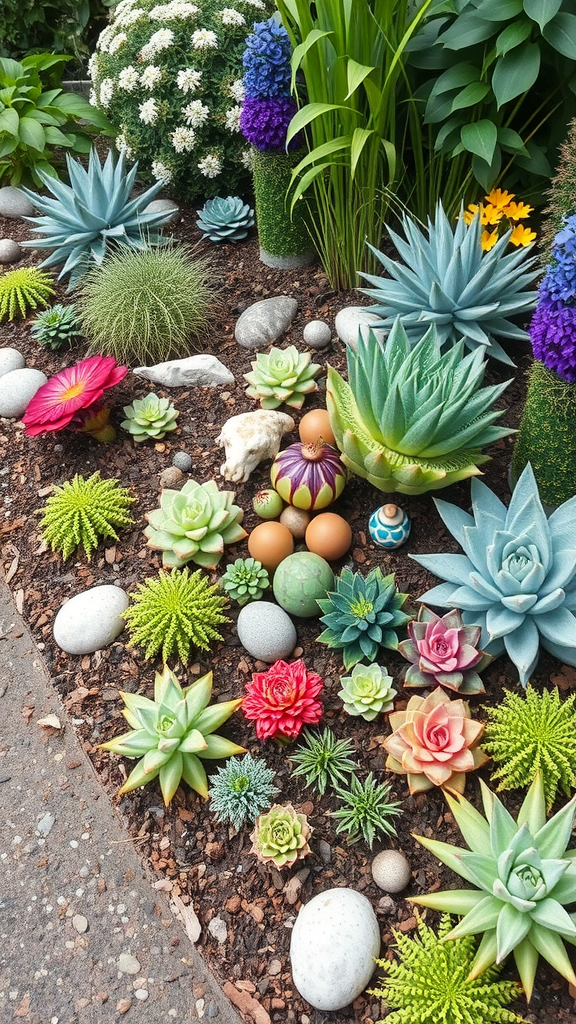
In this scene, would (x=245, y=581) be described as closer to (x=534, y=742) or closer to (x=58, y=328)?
(x=534, y=742)

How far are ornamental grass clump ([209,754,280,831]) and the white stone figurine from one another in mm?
1068

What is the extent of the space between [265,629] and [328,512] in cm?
52

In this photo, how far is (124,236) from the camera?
3.59 metres

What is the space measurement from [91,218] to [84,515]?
1703 mm

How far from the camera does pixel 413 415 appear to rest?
2.23 m

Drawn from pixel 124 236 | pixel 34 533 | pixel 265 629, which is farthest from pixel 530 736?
pixel 124 236

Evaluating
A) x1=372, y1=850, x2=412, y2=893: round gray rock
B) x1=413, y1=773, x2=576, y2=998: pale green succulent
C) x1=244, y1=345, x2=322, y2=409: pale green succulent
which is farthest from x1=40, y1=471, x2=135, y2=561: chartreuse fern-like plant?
x1=413, y1=773, x2=576, y2=998: pale green succulent

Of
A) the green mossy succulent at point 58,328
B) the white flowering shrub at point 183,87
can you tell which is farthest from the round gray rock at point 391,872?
the white flowering shrub at point 183,87

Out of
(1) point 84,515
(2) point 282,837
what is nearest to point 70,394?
(1) point 84,515

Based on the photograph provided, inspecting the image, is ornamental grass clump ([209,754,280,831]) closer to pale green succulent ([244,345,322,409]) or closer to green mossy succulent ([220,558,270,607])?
→ green mossy succulent ([220,558,270,607])

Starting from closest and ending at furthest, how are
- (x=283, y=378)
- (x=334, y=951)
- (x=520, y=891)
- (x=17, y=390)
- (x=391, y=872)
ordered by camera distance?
1. (x=520, y=891)
2. (x=334, y=951)
3. (x=391, y=872)
4. (x=283, y=378)
5. (x=17, y=390)

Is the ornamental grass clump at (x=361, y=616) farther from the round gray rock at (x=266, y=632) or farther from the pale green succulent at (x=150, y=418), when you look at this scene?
the pale green succulent at (x=150, y=418)

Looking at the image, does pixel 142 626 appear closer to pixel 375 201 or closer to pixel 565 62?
pixel 375 201

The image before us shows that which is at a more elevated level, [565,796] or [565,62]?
[565,62]
